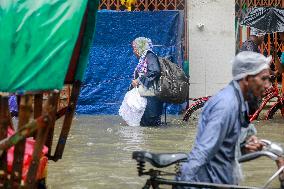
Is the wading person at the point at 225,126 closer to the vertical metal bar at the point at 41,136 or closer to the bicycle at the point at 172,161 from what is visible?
the bicycle at the point at 172,161

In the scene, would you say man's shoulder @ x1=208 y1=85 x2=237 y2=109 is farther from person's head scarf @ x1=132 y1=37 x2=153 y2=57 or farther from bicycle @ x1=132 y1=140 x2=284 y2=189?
person's head scarf @ x1=132 y1=37 x2=153 y2=57

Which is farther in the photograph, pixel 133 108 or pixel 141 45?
pixel 141 45

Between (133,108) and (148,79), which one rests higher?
(148,79)

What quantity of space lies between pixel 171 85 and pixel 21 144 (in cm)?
815

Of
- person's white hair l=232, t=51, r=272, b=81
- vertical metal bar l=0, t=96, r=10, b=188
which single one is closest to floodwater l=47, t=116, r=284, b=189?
person's white hair l=232, t=51, r=272, b=81

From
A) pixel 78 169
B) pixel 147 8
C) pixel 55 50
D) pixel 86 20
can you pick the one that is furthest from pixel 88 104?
pixel 55 50

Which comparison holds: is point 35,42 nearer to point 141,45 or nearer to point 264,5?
point 141,45

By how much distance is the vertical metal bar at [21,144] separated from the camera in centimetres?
406

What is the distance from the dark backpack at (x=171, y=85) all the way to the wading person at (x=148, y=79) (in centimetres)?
14

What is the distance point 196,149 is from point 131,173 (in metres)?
3.92

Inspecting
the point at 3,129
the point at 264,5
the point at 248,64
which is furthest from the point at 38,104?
the point at 264,5

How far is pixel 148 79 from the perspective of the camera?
1208 cm

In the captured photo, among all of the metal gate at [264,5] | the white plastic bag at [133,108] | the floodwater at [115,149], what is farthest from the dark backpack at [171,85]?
the metal gate at [264,5]

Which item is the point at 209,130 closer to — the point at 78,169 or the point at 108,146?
the point at 78,169
